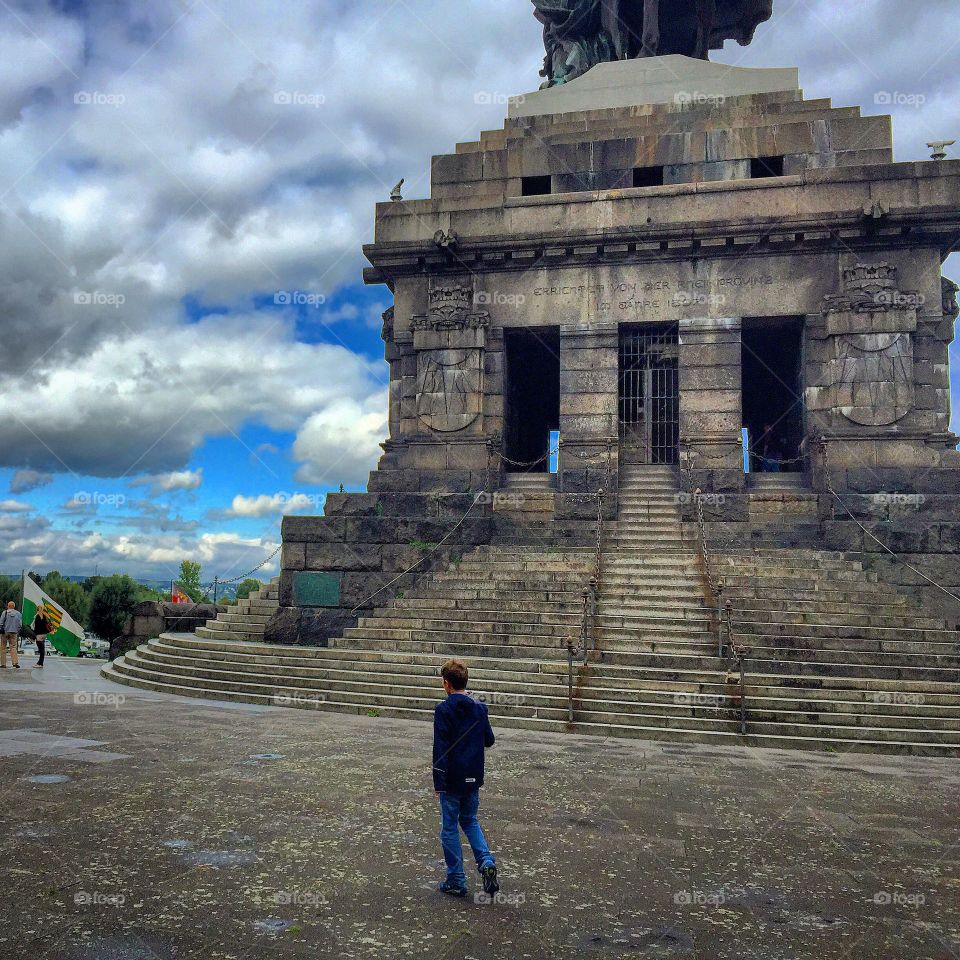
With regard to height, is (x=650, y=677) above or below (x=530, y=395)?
below

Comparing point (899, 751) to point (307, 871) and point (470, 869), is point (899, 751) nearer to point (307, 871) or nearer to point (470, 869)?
point (470, 869)

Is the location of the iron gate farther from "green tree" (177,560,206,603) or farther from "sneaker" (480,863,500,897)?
"green tree" (177,560,206,603)

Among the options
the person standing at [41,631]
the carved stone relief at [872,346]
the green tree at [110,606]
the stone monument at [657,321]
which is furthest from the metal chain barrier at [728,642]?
the green tree at [110,606]

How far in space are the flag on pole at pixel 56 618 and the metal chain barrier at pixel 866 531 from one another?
18.4m

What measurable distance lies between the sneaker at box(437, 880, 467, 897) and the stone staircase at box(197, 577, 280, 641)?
11.2 metres

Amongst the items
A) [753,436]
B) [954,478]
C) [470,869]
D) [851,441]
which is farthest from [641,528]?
[470,869]

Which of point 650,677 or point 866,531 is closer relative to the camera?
point 650,677

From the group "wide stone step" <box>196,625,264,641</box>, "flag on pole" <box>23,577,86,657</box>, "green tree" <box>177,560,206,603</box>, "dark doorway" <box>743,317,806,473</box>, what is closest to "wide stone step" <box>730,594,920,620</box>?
"dark doorway" <box>743,317,806,473</box>

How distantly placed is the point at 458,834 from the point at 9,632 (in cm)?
1613

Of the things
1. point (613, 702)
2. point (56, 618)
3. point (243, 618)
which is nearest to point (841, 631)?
point (613, 702)

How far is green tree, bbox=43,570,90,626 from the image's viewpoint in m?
54.2

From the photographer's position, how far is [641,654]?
11867mm

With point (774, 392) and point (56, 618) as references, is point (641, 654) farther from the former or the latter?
point (56, 618)

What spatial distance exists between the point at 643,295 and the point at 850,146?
5.67 meters
